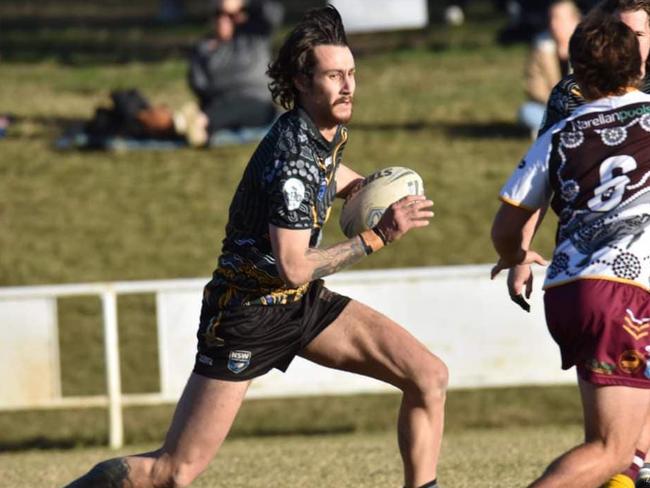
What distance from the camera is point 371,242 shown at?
5.29 meters

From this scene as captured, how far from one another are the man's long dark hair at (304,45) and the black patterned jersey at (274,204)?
0.13 m

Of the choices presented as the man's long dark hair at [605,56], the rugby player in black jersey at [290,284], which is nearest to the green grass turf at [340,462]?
the rugby player in black jersey at [290,284]

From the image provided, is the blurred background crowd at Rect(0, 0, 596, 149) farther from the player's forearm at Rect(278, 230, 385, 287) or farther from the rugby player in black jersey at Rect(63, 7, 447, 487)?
the player's forearm at Rect(278, 230, 385, 287)

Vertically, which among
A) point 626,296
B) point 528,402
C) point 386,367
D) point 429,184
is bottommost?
point 528,402

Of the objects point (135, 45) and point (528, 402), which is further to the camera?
point (135, 45)

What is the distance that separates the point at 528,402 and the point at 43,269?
15.0 feet

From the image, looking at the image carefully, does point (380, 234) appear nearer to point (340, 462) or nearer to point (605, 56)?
point (605, 56)

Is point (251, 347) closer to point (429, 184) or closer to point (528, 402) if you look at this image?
point (528, 402)

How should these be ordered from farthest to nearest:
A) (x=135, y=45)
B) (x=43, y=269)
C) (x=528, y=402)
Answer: (x=135, y=45)
(x=43, y=269)
(x=528, y=402)

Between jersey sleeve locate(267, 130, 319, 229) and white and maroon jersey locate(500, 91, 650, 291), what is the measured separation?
74cm

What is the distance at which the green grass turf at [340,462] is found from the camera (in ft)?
23.7

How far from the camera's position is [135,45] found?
23250 mm

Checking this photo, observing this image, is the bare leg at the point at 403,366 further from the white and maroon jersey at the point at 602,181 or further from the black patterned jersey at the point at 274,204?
the white and maroon jersey at the point at 602,181

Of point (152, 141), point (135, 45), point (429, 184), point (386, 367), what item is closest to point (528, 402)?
point (429, 184)
